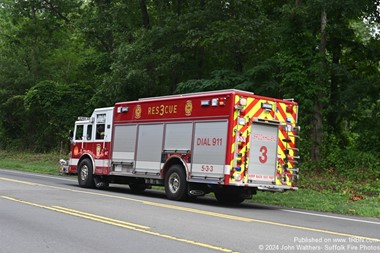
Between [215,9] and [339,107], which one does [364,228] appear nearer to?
[339,107]

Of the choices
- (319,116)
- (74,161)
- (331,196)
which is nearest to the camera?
(331,196)

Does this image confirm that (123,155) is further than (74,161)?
No

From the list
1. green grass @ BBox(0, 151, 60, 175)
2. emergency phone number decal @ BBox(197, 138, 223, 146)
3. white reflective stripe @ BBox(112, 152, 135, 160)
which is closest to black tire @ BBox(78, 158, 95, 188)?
white reflective stripe @ BBox(112, 152, 135, 160)

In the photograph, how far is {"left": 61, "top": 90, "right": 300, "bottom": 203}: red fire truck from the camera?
13.2 meters

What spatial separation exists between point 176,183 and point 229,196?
176 cm

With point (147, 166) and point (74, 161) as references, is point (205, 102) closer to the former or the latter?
point (147, 166)

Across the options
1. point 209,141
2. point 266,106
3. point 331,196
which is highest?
point 266,106

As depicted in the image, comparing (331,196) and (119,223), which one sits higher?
(331,196)

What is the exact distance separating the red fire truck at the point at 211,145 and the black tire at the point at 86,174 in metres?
1.61

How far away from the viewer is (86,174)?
18.2m

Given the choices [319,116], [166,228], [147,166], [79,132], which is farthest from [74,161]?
[319,116]

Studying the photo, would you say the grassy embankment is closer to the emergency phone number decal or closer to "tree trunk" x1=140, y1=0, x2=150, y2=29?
the emergency phone number decal

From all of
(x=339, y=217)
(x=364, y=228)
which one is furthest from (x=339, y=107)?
(x=364, y=228)

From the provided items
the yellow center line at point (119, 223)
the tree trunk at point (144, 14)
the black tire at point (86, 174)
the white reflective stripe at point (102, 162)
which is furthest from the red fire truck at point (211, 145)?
the tree trunk at point (144, 14)
